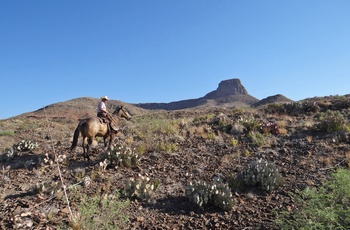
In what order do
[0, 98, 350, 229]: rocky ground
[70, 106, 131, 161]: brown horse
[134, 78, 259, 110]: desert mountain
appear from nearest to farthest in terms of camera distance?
1. [0, 98, 350, 229]: rocky ground
2. [70, 106, 131, 161]: brown horse
3. [134, 78, 259, 110]: desert mountain

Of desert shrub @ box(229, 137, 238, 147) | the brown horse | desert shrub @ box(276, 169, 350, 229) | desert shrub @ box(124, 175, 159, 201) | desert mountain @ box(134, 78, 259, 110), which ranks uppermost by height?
desert mountain @ box(134, 78, 259, 110)

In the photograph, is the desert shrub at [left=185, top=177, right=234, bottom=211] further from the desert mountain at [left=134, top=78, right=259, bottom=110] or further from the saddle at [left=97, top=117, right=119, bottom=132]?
the desert mountain at [left=134, top=78, right=259, bottom=110]

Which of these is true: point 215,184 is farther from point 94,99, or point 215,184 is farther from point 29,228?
point 94,99

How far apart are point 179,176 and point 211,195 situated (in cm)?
213

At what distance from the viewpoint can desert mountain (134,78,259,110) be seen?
11356 centimetres

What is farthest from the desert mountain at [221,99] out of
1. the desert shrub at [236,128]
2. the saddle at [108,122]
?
the saddle at [108,122]

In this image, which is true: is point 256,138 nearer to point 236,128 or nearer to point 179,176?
point 236,128

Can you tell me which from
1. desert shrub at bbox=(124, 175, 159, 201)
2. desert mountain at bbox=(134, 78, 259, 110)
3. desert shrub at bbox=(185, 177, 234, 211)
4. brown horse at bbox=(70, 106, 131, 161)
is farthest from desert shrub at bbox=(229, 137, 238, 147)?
desert mountain at bbox=(134, 78, 259, 110)

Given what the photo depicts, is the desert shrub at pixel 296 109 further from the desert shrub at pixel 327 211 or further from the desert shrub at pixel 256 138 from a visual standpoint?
the desert shrub at pixel 327 211

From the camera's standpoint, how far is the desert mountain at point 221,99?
373 feet

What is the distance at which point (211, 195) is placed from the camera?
7.15 metres

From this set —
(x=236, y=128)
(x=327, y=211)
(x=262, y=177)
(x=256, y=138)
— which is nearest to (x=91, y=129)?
(x=262, y=177)

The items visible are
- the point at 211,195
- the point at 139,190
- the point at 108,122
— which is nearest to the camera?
the point at 211,195

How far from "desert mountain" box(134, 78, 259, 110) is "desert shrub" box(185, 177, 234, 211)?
330 feet
